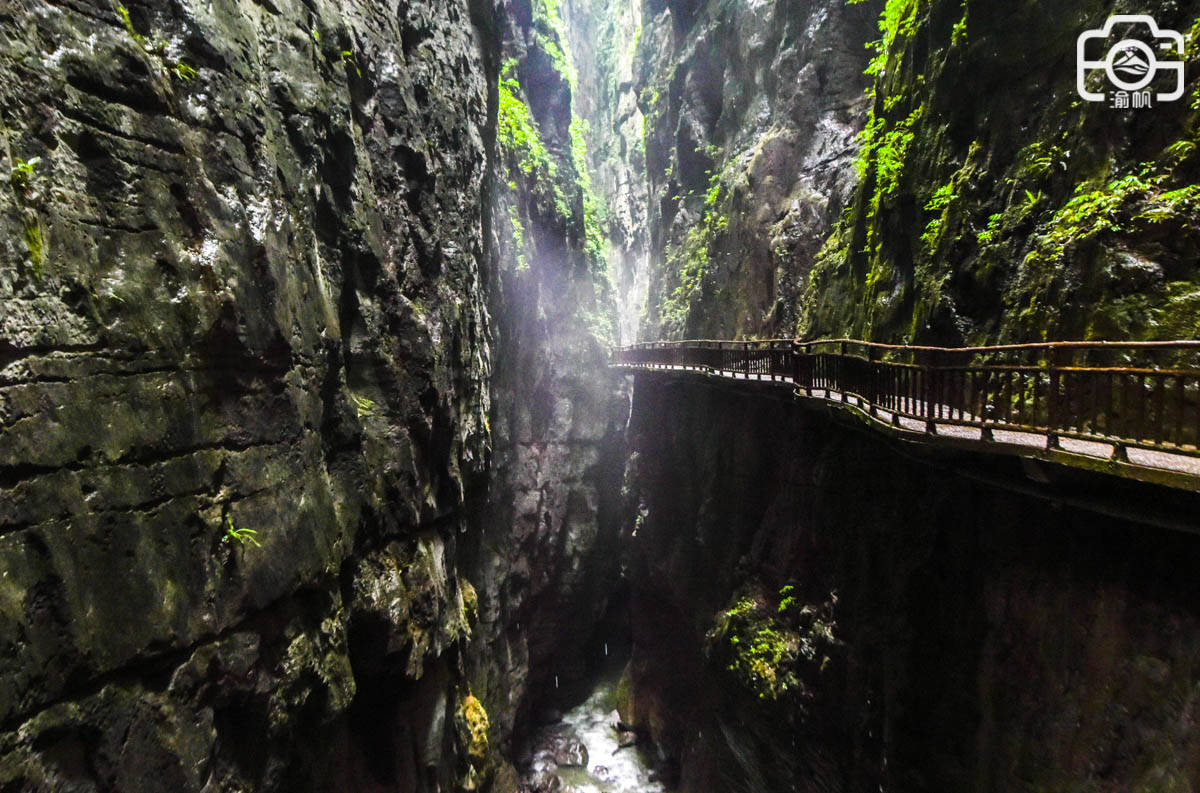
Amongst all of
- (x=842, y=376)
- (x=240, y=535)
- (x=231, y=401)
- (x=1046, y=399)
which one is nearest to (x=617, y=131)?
(x=842, y=376)

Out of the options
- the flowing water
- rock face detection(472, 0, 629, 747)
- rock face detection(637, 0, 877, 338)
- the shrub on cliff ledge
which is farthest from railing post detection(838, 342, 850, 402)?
the flowing water

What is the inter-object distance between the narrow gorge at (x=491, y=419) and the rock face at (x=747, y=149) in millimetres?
227

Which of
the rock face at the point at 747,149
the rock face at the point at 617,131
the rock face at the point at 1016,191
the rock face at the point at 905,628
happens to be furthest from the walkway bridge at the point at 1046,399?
the rock face at the point at 617,131

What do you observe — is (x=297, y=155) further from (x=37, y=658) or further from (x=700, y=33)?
(x=700, y=33)

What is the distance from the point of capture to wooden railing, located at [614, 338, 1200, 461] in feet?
14.3

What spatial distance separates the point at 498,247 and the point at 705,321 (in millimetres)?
8158

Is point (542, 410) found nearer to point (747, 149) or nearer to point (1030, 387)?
point (747, 149)

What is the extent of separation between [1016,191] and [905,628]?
20.5 ft

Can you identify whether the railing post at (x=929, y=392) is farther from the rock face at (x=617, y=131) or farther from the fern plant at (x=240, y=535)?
the rock face at (x=617, y=131)

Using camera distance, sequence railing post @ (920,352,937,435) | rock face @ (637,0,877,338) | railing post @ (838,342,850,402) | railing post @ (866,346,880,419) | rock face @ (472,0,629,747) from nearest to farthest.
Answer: railing post @ (920,352,937,435) → railing post @ (866,346,880,419) → railing post @ (838,342,850,402) → rock face @ (637,0,877,338) → rock face @ (472,0,629,747)

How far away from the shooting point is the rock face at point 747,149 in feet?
52.4

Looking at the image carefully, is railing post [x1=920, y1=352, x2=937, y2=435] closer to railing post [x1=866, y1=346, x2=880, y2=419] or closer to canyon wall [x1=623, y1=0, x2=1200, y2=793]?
railing post [x1=866, y1=346, x2=880, y2=419]

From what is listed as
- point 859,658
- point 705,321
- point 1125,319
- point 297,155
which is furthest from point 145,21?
point 705,321

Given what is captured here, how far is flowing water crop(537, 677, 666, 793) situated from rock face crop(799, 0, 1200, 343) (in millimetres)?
14217
